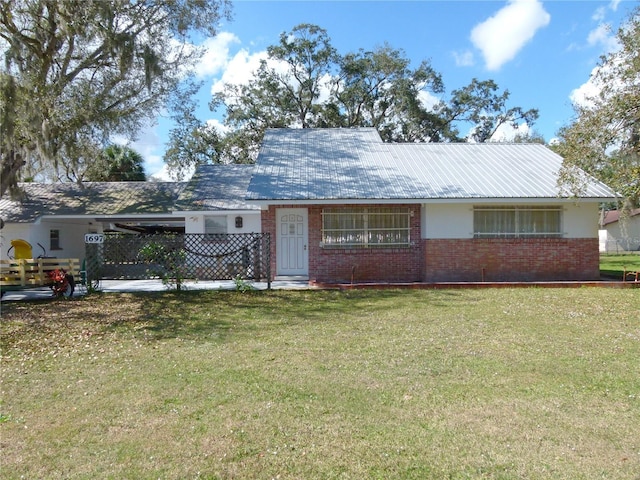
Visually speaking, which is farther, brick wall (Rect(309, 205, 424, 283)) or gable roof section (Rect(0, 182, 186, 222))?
gable roof section (Rect(0, 182, 186, 222))

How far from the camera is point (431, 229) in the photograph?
14.1m

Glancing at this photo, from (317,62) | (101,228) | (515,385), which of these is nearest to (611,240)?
(317,62)

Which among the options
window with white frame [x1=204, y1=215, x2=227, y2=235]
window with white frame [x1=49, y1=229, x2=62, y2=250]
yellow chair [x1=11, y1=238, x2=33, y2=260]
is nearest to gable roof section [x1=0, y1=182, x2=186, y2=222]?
window with white frame [x1=49, y1=229, x2=62, y2=250]

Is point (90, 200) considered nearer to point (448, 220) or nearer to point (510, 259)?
point (448, 220)

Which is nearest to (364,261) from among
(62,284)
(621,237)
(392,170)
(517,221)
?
(392,170)

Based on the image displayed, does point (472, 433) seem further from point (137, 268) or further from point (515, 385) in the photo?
point (137, 268)

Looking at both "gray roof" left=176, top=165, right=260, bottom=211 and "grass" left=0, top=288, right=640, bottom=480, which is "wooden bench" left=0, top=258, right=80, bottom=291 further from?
"grass" left=0, top=288, right=640, bottom=480

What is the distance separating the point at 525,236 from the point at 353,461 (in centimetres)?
1271

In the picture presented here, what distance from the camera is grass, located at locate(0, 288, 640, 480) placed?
132 inches

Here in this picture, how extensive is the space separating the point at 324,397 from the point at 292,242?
10.3m

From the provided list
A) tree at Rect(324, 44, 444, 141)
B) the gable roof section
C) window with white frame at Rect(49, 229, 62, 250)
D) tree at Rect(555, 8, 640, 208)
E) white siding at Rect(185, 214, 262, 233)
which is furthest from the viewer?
tree at Rect(324, 44, 444, 141)

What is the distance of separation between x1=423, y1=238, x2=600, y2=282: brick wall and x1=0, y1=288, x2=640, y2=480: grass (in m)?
5.30

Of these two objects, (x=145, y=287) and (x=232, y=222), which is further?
(x=232, y=222)

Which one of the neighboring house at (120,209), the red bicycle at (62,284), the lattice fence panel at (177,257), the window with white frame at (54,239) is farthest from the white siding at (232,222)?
the window with white frame at (54,239)
